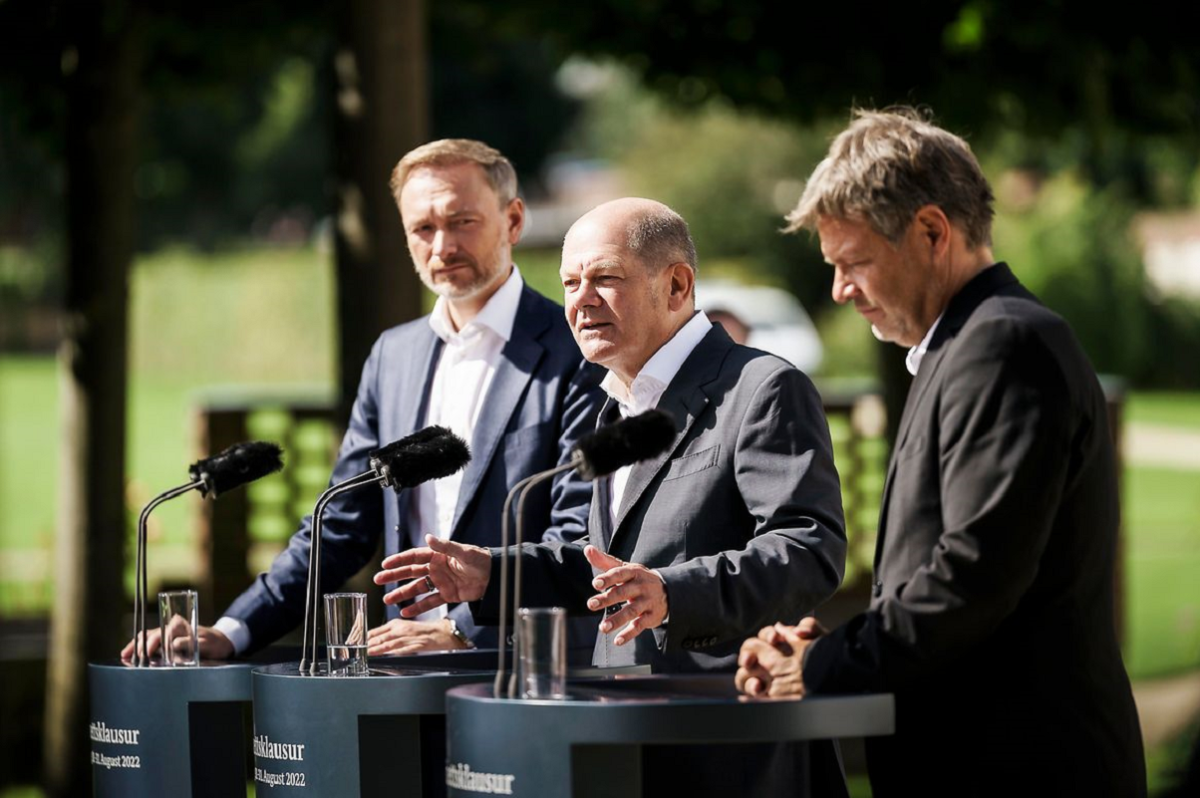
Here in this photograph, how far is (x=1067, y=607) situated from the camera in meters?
3.26

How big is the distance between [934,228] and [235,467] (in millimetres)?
1760

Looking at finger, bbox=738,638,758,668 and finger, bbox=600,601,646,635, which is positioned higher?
finger, bbox=600,601,646,635

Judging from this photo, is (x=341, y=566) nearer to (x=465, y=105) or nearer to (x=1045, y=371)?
(x=1045, y=371)

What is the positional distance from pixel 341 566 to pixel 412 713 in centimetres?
123

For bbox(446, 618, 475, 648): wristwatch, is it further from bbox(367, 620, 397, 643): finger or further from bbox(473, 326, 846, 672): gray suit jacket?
bbox(473, 326, 846, 672): gray suit jacket

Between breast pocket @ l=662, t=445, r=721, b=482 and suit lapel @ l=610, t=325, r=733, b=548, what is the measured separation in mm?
22

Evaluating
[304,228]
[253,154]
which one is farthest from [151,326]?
[304,228]

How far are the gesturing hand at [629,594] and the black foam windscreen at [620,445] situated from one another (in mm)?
164

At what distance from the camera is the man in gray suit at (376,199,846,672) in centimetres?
368

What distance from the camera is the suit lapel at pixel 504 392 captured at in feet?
15.4

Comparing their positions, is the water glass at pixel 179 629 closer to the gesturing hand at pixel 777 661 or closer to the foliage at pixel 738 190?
the gesturing hand at pixel 777 661

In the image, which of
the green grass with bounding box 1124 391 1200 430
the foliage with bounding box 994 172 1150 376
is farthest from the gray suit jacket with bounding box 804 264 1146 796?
the foliage with bounding box 994 172 1150 376

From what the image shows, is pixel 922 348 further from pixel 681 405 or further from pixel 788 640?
pixel 681 405

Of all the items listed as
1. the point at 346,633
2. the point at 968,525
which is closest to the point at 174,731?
the point at 346,633
